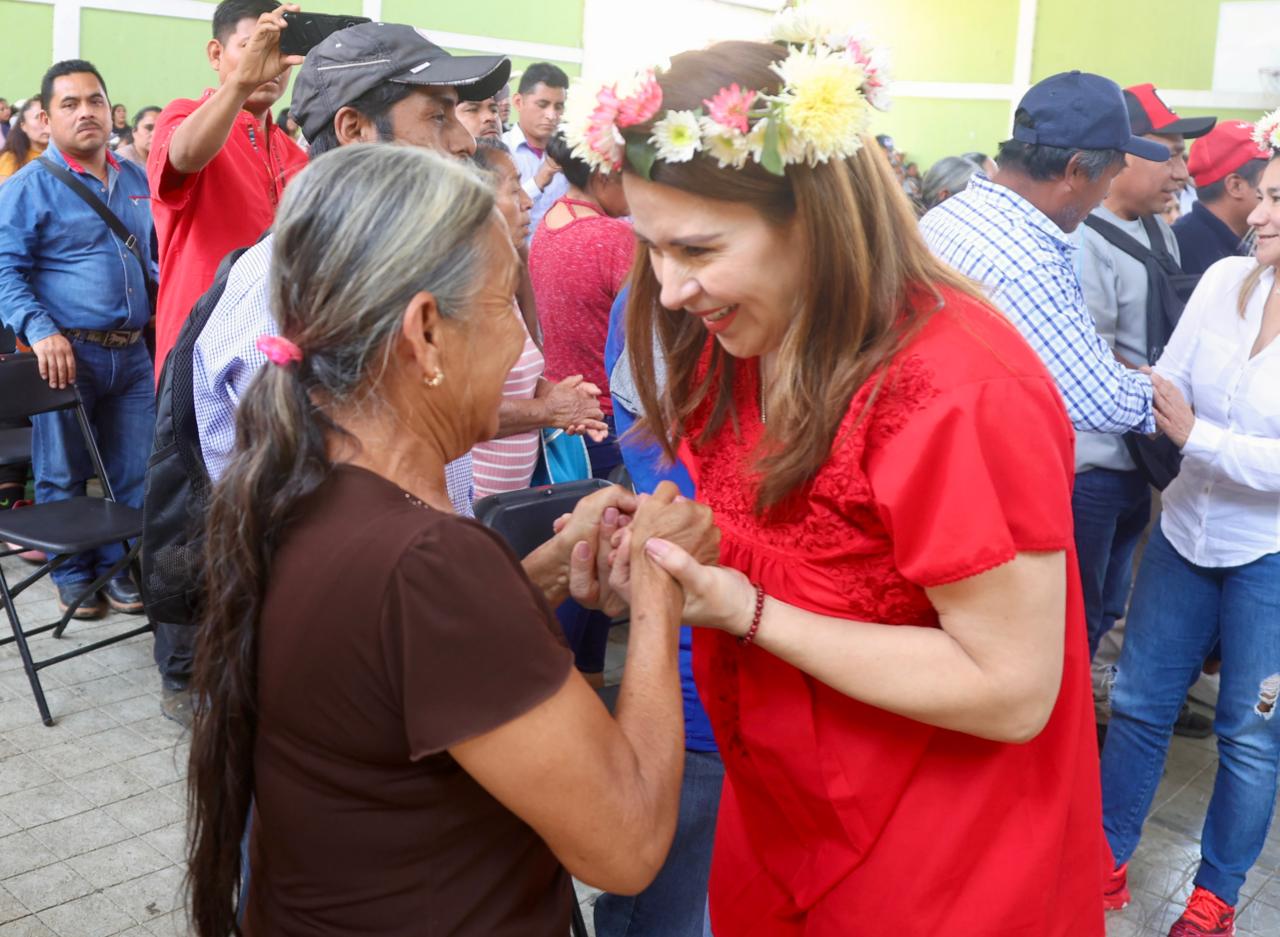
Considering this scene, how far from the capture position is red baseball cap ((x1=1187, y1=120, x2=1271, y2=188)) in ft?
15.5

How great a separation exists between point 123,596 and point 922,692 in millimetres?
4167

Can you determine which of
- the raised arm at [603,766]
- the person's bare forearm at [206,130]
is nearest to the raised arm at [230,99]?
the person's bare forearm at [206,130]

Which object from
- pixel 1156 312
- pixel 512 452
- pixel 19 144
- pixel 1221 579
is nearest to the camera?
pixel 1221 579

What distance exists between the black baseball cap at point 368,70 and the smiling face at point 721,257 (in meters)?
1.20

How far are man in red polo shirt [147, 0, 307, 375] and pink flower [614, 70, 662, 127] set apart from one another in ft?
6.49

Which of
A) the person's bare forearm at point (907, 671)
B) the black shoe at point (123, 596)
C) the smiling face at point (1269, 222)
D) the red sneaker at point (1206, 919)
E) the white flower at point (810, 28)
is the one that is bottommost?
the black shoe at point (123, 596)

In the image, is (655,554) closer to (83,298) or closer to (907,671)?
(907,671)

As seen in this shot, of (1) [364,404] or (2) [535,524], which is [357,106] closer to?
(2) [535,524]

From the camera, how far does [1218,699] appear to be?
2875mm

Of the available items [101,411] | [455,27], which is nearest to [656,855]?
[101,411]

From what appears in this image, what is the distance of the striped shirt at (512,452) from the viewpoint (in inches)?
120

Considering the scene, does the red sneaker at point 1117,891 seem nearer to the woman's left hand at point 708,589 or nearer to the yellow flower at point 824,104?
the woman's left hand at point 708,589

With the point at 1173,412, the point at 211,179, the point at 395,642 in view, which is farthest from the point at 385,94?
the point at 1173,412

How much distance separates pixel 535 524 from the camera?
2426mm
